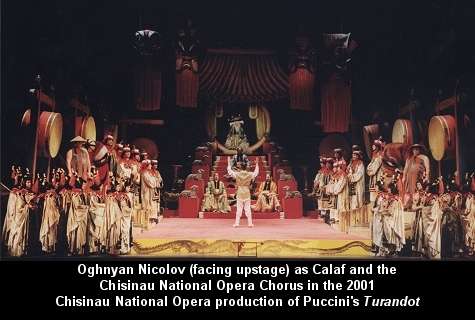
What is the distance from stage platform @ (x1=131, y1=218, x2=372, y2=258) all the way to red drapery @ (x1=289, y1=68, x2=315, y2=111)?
82.4 inches

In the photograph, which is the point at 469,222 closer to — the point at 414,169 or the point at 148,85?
the point at 414,169

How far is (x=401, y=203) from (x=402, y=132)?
1.17 metres

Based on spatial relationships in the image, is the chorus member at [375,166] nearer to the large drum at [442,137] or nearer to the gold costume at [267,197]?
the large drum at [442,137]

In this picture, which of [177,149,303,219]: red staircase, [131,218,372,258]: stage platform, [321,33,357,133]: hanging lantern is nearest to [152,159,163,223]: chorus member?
[177,149,303,219]: red staircase

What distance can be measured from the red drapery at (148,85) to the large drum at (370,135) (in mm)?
3513

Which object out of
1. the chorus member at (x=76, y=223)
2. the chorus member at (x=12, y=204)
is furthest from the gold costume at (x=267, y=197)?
the chorus member at (x=12, y=204)

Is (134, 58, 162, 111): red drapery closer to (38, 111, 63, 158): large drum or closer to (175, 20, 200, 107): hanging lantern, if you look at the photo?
(175, 20, 200, 107): hanging lantern

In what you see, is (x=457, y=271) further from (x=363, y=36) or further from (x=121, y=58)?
(x=121, y=58)

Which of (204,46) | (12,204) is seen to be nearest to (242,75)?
(204,46)

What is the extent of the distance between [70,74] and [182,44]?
1.91 m

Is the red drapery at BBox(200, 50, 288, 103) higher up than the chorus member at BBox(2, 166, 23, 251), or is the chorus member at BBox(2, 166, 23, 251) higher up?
the red drapery at BBox(200, 50, 288, 103)

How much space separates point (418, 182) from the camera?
8.49 m

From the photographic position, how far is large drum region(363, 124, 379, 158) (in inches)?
344

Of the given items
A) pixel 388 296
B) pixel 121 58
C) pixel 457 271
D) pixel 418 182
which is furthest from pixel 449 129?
pixel 121 58
